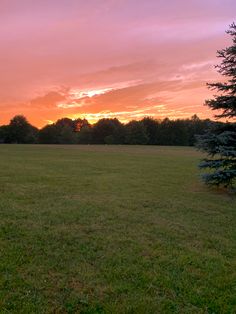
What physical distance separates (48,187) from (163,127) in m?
95.4

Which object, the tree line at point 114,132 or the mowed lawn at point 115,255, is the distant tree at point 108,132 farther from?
the mowed lawn at point 115,255

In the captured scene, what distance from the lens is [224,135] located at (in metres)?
13.2

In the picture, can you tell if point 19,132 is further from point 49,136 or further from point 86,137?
point 86,137

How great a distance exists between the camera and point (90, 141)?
115562mm

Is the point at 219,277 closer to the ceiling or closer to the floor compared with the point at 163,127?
closer to the floor

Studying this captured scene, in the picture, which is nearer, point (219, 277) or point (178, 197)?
point (219, 277)

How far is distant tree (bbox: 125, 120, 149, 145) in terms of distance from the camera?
101694 millimetres

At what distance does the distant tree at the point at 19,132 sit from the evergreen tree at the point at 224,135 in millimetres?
98371

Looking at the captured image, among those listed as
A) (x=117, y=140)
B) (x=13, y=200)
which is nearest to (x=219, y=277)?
(x=13, y=200)

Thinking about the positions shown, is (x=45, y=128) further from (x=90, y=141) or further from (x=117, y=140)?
(x=117, y=140)

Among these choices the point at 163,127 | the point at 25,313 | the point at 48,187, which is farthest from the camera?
the point at 163,127

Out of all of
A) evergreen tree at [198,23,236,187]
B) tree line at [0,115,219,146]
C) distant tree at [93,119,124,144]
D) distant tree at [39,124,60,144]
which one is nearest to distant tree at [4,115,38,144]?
tree line at [0,115,219,146]

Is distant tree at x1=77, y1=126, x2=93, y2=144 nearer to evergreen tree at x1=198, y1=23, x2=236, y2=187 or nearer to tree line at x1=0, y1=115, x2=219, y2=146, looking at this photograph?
tree line at x1=0, y1=115, x2=219, y2=146

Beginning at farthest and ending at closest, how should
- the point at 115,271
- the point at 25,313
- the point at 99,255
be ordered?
the point at 99,255
the point at 115,271
the point at 25,313
